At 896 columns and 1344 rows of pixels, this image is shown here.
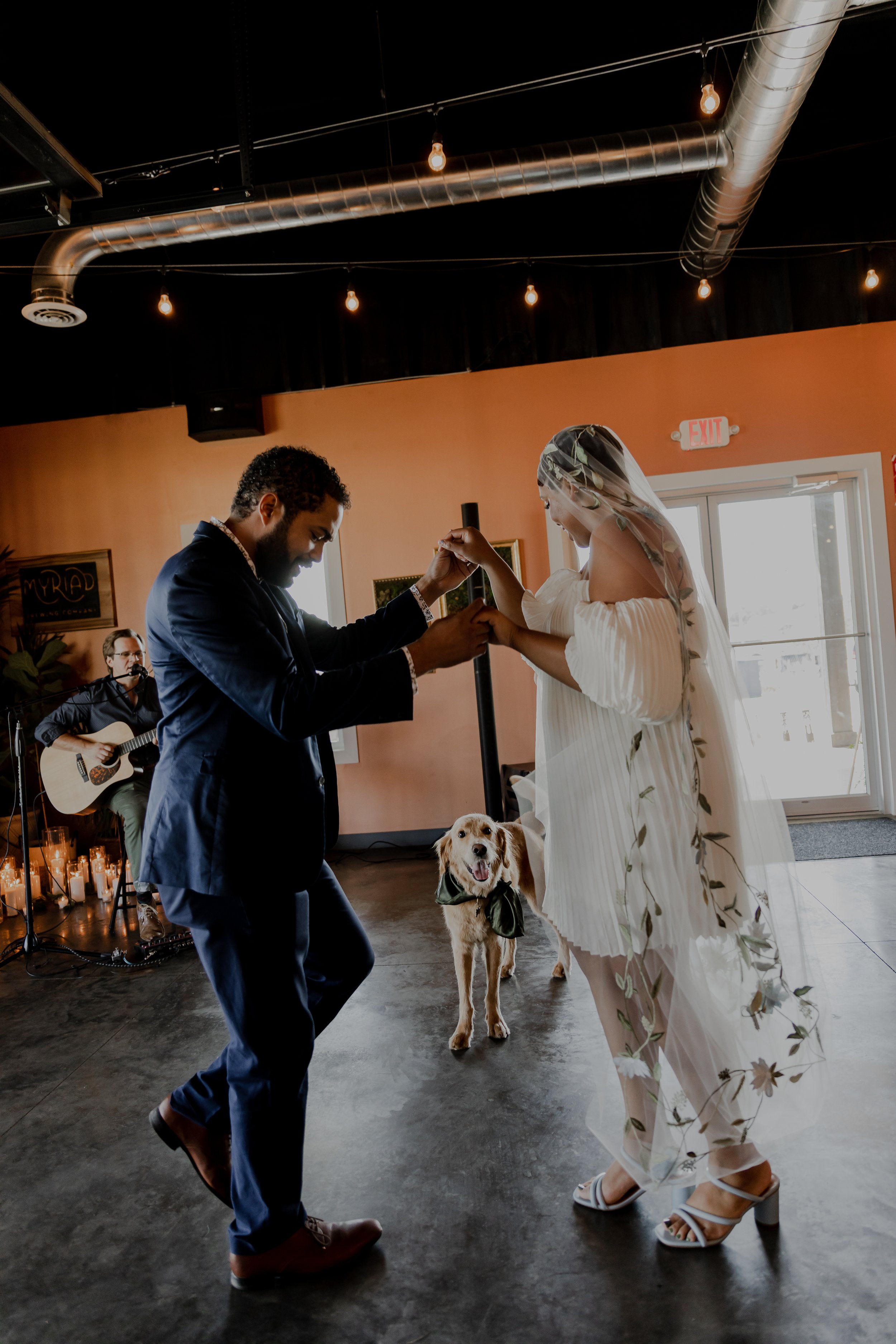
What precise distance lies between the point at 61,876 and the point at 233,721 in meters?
4.25

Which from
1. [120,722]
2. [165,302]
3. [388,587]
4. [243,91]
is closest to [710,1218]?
[120,722]

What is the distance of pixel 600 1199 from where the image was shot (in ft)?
6.20

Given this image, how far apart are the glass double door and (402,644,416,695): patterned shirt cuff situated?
181 inches

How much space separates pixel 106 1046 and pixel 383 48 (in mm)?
4986

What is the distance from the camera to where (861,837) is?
5.18 meters

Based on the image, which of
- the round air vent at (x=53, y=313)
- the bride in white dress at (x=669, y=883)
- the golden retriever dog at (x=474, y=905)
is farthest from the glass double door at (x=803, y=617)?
the bride in white dress at (x=669, y=883)

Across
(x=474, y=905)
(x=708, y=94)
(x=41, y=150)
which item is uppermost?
(x=708, y=94)

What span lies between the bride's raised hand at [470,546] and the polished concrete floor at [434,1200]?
1.58 m

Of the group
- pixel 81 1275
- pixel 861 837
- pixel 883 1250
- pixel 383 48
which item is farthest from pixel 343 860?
pixel 383 48

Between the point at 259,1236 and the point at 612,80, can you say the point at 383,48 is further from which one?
the point at 259,1236

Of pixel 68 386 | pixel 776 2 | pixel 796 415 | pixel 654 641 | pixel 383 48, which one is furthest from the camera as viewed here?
pixel 68 386

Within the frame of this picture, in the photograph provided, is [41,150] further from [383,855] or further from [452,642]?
[383,855]

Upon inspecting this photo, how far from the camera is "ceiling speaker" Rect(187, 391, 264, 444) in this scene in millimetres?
5777

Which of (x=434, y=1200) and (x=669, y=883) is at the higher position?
(x=669, y=883)
